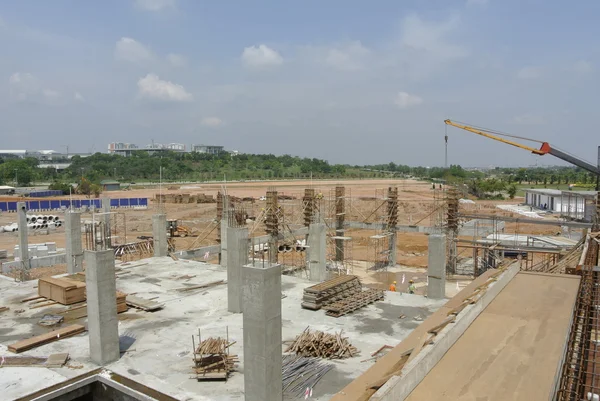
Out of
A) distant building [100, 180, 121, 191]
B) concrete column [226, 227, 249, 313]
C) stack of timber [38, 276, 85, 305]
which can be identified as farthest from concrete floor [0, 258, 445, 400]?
distant building [100, 180, 121, 191]

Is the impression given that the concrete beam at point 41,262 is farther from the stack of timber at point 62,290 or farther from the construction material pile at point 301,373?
the construction material pile at point 301,373

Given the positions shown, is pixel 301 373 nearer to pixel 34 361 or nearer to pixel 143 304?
pixel 34 361

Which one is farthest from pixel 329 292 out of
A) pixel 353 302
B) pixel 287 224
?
pixel 287 224

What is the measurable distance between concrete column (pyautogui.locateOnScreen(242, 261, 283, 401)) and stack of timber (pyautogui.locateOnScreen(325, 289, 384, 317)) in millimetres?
6413

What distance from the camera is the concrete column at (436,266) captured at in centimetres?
1795

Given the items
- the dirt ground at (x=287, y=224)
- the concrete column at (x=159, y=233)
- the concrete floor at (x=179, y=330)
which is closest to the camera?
the concrete floor at (x=179, y=330)

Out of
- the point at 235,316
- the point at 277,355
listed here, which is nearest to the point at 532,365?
the point at 277,355

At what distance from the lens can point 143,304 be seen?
656 inches

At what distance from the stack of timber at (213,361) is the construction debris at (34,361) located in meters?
3.66

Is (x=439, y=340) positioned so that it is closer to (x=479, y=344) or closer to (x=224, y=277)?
(x=479, y=344)

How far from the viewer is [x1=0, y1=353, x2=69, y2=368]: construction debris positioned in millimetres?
11734

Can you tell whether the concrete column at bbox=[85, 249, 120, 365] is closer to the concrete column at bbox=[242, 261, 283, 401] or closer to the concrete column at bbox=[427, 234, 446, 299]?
the concrete column at bbox=[242, 261, 283, 401]

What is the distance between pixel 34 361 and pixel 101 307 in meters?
2.38

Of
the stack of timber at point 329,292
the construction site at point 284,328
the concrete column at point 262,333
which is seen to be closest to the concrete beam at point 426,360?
the construction site at point 284,328
